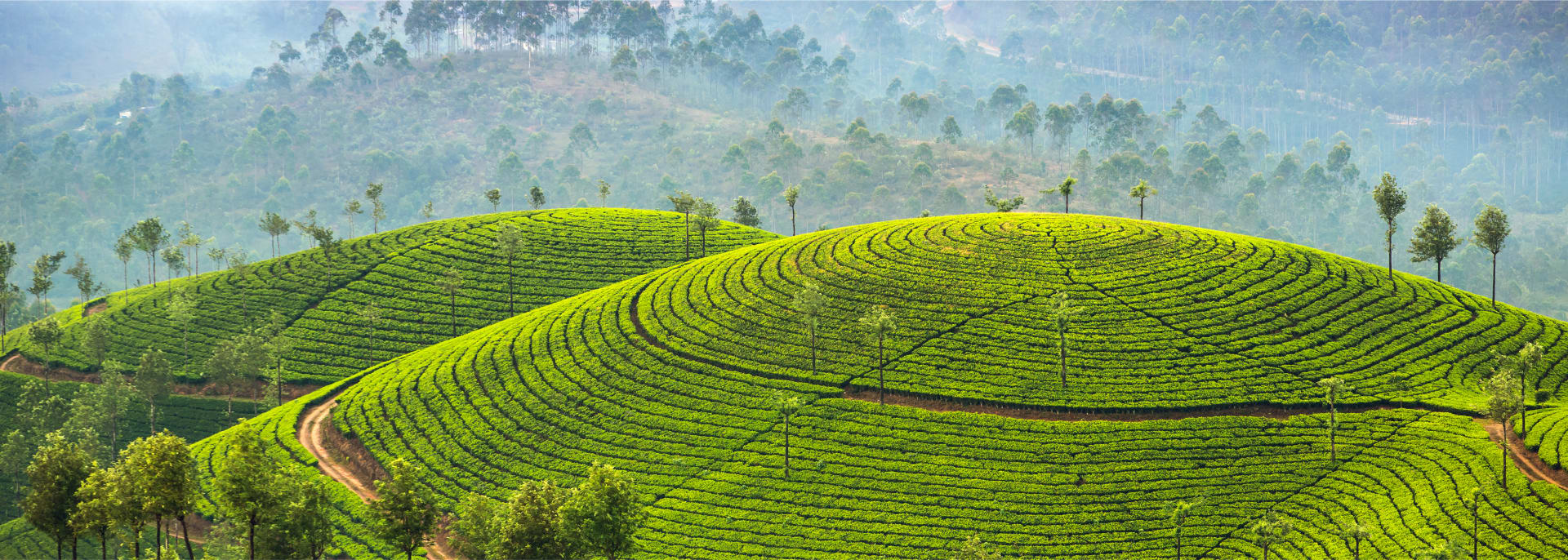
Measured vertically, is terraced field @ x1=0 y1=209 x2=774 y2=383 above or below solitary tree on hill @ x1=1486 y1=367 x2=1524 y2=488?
above

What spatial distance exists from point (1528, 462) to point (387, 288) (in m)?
96.1

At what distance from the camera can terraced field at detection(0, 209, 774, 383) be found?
95125 mm

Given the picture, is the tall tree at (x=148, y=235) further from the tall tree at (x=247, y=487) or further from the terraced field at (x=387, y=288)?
the tall tree at (x=247, y=487)

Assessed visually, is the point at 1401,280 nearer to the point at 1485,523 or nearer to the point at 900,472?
the point at 1485,523

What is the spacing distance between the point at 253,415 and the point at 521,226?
34851 millimetres

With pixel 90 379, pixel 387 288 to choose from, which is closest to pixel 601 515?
pixel 387 288

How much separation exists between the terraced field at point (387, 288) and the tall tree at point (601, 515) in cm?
4853

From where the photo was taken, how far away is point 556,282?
102875mm

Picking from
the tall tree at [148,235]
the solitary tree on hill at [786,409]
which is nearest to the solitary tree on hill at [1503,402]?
the solitary tree on hill at [786,409]

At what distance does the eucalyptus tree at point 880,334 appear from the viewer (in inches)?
2776

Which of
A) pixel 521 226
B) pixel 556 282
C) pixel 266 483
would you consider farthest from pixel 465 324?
pixel 266 483

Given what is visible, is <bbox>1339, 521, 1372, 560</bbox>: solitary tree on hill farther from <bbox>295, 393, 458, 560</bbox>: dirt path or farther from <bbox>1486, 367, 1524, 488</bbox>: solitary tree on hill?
<bbox>295, 393, 458, 560</bbox>: dirt path

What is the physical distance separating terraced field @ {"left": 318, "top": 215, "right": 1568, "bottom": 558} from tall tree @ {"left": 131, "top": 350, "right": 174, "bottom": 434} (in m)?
17.3

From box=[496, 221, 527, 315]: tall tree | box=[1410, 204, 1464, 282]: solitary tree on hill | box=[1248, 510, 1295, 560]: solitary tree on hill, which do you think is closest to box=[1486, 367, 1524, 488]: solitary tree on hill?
box=[1248, 510, 1295, 560]: solitary tree on hill
